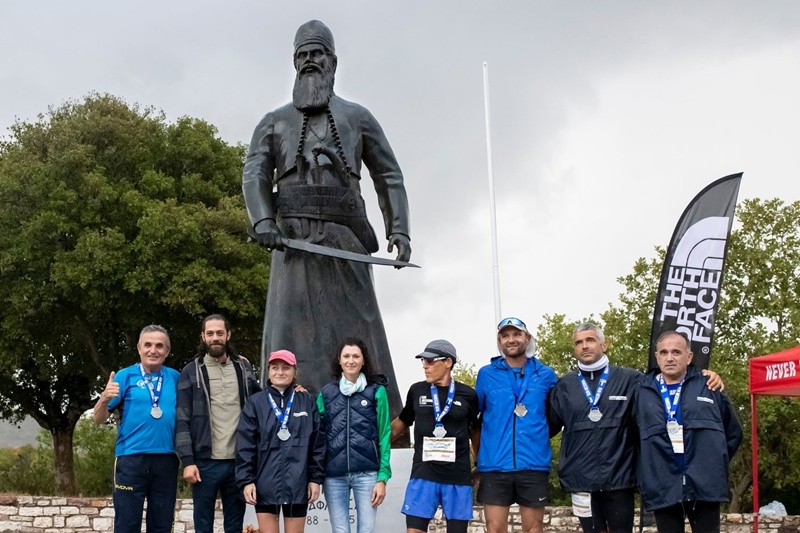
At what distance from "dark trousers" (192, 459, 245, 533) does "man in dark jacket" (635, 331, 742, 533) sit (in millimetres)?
2274

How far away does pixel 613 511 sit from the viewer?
581 centimetres

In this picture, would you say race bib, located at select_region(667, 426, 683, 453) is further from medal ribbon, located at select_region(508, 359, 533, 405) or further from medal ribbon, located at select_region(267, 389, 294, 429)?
medal ribbon, located at select_region(267, 389, 294, 429)

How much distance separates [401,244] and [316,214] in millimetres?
653

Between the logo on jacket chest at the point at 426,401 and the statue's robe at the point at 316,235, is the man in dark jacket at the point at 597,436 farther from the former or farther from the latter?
the statue's robe at the point at 316,235

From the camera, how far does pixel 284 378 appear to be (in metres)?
6.01

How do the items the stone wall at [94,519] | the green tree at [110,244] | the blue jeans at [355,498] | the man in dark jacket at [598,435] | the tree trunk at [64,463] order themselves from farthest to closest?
the tree trunk at [64,463]
the green tree at [110,244]
the stone wall at [94,519]
the blue jeans at [355,498]
the man in dark jacket at [598,435]

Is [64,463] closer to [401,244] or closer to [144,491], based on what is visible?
[401,244]

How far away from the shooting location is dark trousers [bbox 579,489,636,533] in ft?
19.0

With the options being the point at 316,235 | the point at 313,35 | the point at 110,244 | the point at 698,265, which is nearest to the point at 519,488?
the point at 316,235

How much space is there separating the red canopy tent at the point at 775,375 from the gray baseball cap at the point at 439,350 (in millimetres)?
5916

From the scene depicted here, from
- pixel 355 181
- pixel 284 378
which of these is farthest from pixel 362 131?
pixel 284 378

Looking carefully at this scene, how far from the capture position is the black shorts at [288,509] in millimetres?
5859

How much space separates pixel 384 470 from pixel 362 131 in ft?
8.67

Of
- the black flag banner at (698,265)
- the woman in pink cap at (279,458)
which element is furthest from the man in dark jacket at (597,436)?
the black flag banner at (698,265)
